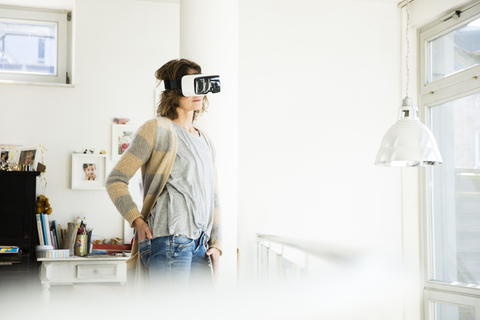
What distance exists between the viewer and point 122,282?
2908 millimetres

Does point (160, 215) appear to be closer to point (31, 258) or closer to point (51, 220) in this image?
point (31, 258)

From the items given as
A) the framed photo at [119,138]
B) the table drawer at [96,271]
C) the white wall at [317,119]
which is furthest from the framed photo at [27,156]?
the white wall at [317,119]

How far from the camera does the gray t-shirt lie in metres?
1.08

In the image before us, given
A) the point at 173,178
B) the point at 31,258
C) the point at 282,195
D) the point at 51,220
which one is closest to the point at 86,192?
the point at 51,220

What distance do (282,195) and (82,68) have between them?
163 centimetres

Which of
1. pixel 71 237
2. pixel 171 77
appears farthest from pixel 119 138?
pixel 171 77

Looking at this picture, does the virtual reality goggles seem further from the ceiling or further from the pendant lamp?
the ceiling

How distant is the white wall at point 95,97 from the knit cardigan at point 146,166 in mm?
2072

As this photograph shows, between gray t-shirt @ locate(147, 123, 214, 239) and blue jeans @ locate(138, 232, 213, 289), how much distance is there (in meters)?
0.02

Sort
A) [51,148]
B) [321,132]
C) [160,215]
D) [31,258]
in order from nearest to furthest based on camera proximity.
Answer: [160,215]
[31,258]
[51,148]
[321,132]

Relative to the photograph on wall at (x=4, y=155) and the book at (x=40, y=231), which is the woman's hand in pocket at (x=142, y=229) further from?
the photograph on wall at (x=4, y=155)

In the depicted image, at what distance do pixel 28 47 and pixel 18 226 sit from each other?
1364 mm

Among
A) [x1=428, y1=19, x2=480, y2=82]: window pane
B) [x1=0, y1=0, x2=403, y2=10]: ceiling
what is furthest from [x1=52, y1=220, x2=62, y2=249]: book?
[x1=428, y1=19, x2=480, y2=82]: window pane

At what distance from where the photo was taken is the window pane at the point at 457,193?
3.02 metres
